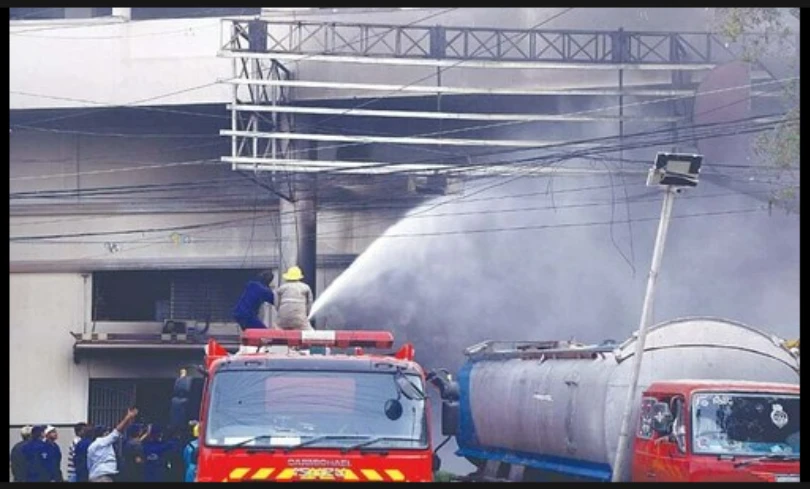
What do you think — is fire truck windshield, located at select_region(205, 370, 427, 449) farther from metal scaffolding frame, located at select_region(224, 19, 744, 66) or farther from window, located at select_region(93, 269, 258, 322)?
window, located at select_region(93, 269, 258, 322)

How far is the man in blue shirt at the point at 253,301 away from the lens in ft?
49.2

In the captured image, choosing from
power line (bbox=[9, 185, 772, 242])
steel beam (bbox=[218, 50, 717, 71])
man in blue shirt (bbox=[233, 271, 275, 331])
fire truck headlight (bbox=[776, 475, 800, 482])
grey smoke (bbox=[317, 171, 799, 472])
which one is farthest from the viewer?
power line (bbox=[9, 185, 772, 242])

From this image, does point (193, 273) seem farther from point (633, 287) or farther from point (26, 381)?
point (633, 287)

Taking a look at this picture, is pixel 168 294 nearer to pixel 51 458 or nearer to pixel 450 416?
pixel 51 458

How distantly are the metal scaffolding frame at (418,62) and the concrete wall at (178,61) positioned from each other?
29 cm

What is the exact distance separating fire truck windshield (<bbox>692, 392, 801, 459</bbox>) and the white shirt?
7.78 m

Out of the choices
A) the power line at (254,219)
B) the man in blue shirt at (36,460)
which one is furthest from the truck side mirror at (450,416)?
the power line at (254,219)

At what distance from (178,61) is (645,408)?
1629 cm

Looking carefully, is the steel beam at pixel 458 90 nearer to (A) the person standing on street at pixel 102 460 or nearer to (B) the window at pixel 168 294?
(B) the window at pixel 168 294

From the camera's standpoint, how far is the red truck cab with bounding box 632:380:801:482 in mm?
14109

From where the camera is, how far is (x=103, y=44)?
2956 centimetres

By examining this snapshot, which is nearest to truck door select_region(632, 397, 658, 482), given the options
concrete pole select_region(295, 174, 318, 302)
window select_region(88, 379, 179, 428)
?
concrete pole select_region(295, 174, 318, 302)

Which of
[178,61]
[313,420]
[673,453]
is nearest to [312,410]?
[313,420]

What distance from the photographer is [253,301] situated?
49.6 ft
